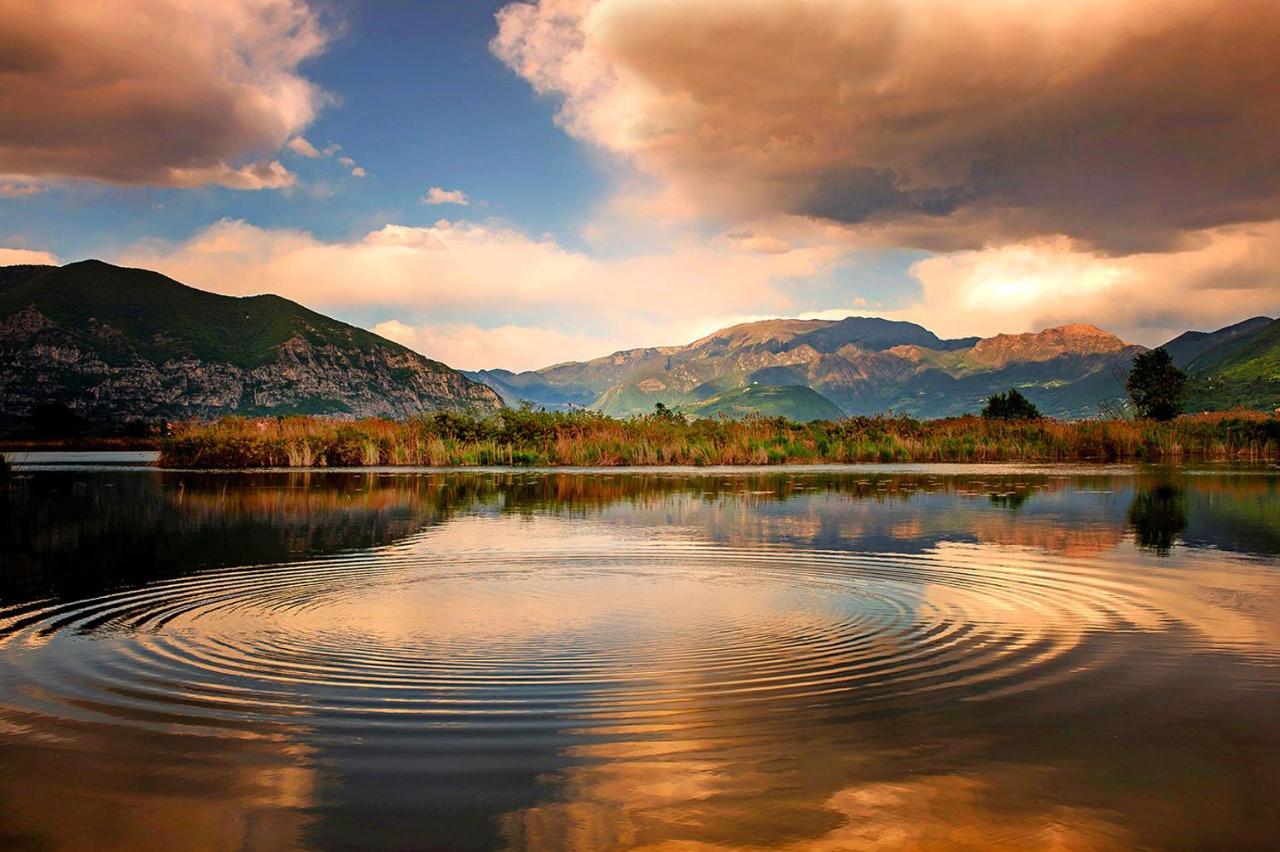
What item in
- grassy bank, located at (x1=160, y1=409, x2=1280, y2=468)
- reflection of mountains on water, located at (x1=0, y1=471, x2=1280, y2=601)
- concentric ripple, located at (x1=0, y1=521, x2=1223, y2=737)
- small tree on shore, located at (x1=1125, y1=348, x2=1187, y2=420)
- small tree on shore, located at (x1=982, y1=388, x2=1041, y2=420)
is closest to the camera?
concentric ripple, located at (x1=0, y1=521, x2=1223, y2=737)

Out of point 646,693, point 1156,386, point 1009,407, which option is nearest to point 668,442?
point 1009,407

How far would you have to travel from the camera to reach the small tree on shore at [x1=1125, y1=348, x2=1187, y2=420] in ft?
217

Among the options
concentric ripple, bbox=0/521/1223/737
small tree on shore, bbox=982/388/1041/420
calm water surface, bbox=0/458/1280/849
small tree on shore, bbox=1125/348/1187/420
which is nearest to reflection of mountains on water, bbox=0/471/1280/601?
calm water surface, bbox=0/458/1280/849

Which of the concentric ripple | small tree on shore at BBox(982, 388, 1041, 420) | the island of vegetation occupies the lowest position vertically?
the concentric ripple

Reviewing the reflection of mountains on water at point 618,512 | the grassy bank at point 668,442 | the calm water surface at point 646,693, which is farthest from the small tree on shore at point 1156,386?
the calm water surface at point 646,693

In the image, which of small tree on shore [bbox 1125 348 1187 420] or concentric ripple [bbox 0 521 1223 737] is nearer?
concentric ripple [bbox 0 521 1223 737]

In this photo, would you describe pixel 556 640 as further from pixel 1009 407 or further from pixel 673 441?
pixel 1009 407

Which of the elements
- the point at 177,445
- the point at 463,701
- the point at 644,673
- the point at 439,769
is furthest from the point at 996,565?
the point at 177,445

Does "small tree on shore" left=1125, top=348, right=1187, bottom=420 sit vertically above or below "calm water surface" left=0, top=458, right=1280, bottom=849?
above

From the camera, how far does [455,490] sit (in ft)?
108

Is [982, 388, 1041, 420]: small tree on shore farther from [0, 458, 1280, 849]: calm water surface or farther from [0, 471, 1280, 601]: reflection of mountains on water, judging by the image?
[0, 458, 1280, 849]: calm water surface

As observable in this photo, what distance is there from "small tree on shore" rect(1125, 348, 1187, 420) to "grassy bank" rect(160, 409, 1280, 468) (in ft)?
34.2

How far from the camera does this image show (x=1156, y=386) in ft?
221

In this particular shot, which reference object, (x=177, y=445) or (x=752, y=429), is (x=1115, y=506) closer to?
(x=752, y=429)
